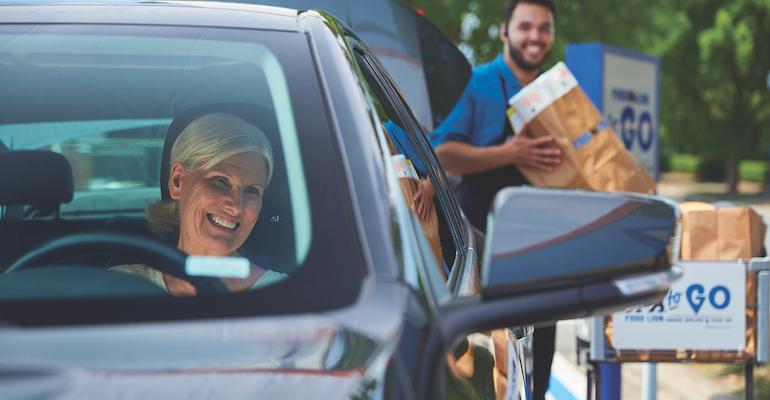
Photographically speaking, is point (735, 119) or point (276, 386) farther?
point (735, 119)

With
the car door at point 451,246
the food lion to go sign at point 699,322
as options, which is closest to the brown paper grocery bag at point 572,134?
the food lion to go sign at point 699,322

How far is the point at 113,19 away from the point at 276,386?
3.37 ft

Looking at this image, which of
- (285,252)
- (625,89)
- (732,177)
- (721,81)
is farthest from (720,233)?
(732,177)

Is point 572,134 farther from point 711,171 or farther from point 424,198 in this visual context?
point 711,171

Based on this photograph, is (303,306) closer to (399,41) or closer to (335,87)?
(335,87)

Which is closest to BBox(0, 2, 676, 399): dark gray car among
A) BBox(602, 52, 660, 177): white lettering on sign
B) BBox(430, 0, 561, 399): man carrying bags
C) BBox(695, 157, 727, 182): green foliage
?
BBox(430, 0, 561, 399): man carrying bags

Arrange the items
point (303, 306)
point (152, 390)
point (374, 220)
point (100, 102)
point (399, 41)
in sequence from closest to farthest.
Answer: point (152, 390)
point (303, 306)
point (374, 220)
point (100, 102)
point (399, 41)

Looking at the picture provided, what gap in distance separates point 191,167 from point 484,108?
7.91 feet

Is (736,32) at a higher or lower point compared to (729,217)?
higher

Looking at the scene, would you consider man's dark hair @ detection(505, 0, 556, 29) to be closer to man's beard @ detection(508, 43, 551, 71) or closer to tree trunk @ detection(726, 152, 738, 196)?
man's beard @ detection(508, 43, 551, 71)

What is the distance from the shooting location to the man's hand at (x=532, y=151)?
171 inches

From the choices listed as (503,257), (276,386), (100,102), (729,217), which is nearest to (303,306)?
(276,386)

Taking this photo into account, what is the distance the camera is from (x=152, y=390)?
1.27m

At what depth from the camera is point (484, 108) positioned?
456cm
